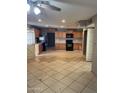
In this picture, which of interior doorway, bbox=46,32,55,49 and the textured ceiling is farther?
interior doorway, bbox=46,32,55,49

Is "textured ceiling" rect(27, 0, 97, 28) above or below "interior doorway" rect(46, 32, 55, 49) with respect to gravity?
above

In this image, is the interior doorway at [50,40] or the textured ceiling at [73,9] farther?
the interior doorway at [50,40]

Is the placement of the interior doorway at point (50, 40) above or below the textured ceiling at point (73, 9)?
below

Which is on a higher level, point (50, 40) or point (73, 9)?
point (73, 9)

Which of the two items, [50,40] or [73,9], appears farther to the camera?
[50,40]
